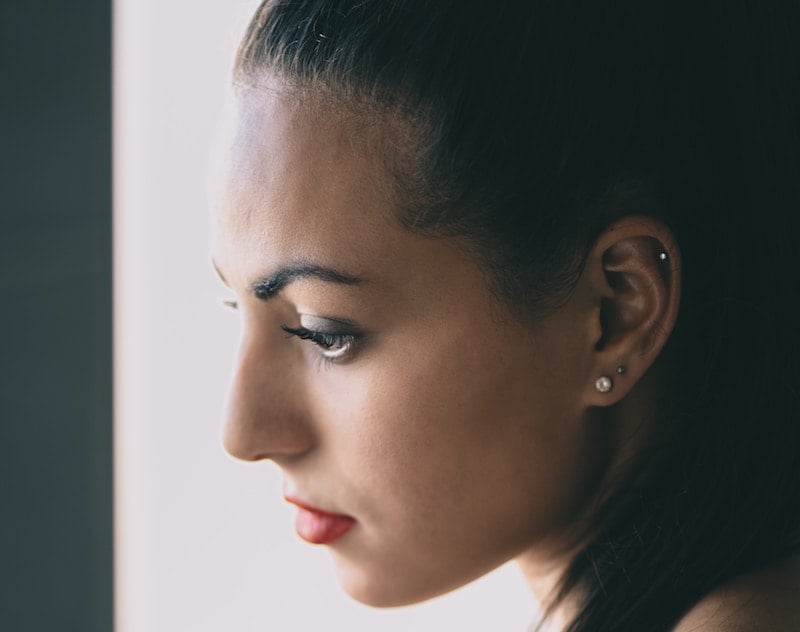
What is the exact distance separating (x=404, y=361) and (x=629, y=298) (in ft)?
0.57

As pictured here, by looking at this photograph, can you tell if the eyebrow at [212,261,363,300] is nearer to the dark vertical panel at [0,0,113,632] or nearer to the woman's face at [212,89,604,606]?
the woman's face at [212,89,604,606]

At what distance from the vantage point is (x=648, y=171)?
782mm

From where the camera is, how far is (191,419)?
1.53 meters

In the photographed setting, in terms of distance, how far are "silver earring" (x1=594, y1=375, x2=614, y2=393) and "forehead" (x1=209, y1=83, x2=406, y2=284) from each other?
0.19 metres

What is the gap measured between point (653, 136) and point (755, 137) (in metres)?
0.09

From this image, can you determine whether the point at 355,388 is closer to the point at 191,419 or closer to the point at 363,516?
the point at 363,516

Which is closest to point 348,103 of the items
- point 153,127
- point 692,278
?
point 692,278

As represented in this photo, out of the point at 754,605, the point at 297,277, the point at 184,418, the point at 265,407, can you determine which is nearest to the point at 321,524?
the point at 265,407

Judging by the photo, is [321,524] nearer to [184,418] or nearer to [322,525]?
[322,525]

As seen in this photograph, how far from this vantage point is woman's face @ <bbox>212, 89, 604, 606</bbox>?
773 mm

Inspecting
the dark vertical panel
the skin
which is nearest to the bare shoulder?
the skin

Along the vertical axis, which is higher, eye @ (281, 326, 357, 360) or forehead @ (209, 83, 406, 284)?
forehead @ (209, 83, 406, 284)

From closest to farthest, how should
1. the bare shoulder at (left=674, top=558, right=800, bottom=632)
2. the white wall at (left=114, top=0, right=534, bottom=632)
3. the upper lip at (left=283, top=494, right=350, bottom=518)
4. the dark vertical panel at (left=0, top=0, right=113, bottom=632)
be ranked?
the bare shoulder at (left=674, top=558, right=800, bottom=632), the upper lip at (left=283, top=494, right=350, bottom=518), the dark vertical panel at (left=0, top=0, right=113, bottom=632), the white wall at (left=114, top=0, right=534, bottom=632)

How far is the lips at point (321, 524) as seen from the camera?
864mm
